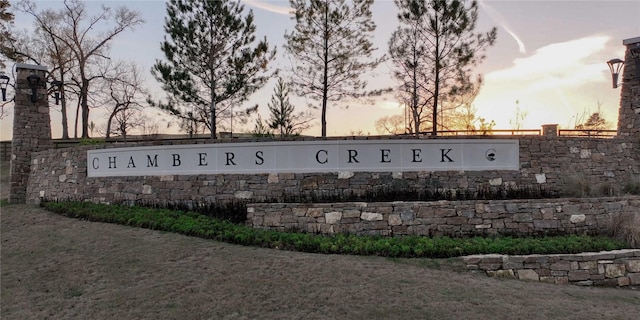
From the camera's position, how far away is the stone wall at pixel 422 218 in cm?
746

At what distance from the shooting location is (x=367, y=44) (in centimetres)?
1565

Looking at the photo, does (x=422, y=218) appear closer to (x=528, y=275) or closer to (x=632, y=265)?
(x=528, y=275)

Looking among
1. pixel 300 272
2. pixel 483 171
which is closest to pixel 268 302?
pixel 300 272

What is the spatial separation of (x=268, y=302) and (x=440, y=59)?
544 inches

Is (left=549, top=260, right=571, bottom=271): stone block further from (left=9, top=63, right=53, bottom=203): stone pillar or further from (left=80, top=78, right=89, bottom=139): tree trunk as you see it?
(left=80, top=78, right=89, bottom=139): tree trunk

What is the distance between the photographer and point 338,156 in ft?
28.6

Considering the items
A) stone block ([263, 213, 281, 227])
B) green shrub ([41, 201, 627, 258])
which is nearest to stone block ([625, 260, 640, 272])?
green shrub ([41, 201, 627, 258])

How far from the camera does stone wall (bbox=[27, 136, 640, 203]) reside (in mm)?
8680

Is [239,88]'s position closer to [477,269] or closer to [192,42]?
[192,42]

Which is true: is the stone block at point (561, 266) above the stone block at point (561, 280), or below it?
above

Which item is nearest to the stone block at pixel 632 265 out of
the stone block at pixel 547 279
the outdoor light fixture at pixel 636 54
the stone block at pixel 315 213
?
the stone block at pixel 547 279

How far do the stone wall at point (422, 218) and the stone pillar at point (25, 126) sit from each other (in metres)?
9.08

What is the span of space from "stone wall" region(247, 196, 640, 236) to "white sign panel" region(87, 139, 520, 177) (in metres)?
1.38

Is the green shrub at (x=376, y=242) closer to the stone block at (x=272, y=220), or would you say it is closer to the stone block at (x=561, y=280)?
the stone block at (x=272, y=220)
